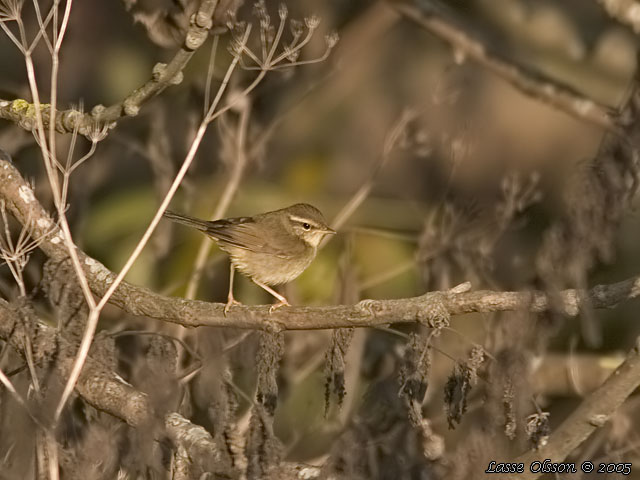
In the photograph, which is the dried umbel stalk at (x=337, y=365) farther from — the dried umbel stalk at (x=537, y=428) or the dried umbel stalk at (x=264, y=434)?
the dried umbel stalk at (x=537, y=428)

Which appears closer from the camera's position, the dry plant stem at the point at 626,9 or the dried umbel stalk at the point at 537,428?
the dried umbel stalk at the point at 537,428

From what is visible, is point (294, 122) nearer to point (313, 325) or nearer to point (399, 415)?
point (399, 415)

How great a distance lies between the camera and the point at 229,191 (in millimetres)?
7570

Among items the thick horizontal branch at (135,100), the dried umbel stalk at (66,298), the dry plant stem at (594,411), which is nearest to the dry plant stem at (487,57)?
the thick horizontal branch at (135,100)

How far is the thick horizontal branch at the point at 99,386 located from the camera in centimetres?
462

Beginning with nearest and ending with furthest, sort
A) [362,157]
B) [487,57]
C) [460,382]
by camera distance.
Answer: [460,382], [487,57], [362,157]

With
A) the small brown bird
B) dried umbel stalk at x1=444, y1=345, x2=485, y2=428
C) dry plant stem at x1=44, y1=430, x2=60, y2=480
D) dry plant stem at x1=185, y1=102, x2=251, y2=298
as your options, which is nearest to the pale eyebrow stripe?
the small brown bird

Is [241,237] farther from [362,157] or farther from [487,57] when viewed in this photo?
[362,157]

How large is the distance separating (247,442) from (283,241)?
2.32 meters

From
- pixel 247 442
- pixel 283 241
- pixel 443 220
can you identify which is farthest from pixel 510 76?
pixel 247 442

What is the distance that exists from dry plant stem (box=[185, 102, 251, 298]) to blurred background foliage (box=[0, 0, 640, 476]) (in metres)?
0.13

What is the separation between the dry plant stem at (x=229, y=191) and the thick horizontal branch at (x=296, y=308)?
86.3 inches

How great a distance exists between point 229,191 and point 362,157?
2.29m

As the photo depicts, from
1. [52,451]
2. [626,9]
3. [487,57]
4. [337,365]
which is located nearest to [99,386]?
[52,451]
